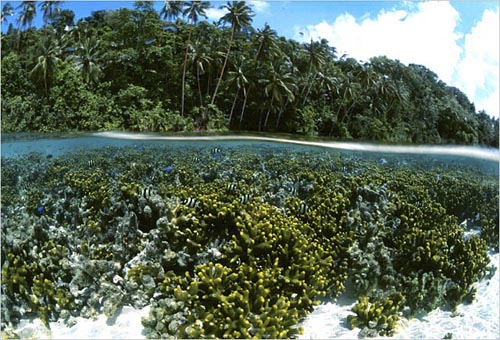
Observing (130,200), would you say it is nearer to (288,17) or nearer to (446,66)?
(288,17)

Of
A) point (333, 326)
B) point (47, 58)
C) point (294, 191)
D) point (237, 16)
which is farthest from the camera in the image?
point (47, 58)

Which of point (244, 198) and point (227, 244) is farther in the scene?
point (244, 198)

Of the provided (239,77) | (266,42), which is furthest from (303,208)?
(266,42)

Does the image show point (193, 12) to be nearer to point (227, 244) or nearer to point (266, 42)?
point (266, 42)

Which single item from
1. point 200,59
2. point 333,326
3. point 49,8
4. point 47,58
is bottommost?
point 333,326

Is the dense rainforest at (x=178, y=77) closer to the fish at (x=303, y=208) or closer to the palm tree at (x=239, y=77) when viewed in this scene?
the palm tree at (x=239, y=77)

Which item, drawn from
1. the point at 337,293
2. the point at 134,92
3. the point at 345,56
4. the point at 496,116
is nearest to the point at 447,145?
the point at 496,116
